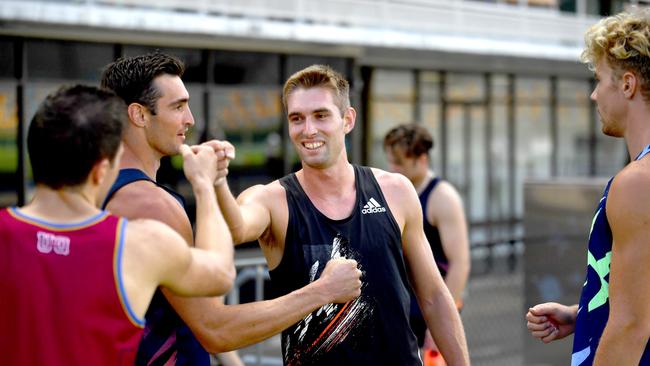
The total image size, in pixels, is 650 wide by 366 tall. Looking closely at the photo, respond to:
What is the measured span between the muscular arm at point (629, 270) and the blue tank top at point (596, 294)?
0.37 feet

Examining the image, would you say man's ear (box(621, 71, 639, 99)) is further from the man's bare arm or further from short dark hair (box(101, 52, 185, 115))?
short dark hair (box(101, 52, 185, 115))

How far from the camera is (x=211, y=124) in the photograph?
14.9 metres

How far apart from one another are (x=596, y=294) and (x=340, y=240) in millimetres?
1002

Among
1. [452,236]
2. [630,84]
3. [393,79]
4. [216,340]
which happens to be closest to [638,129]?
[630,84]

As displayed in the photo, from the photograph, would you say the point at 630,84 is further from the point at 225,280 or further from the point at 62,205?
the point at 62,205

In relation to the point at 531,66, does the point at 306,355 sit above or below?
below

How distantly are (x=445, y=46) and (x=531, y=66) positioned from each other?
3.79m

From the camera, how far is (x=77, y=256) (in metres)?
2.51

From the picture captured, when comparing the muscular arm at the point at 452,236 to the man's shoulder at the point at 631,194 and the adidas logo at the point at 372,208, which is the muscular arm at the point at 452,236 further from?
the man's shoulder at the point at 631,194

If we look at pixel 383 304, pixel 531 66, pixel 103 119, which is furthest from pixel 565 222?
pixel 531 66

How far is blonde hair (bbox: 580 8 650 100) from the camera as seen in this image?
3.20 meters

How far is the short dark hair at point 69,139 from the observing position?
101 inches

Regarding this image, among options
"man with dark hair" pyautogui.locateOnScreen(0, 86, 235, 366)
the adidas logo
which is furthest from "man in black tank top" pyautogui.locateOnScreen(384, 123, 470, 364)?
"man with dark hair" pyautogui.locateOnScreen(0, 86, 235, 366)

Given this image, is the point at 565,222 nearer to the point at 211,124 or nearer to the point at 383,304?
the point at 383,304
